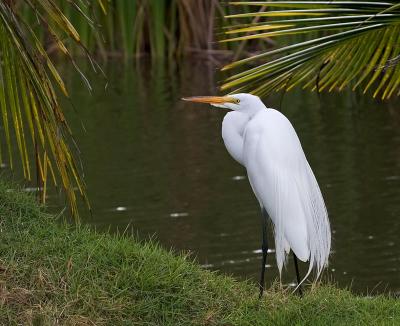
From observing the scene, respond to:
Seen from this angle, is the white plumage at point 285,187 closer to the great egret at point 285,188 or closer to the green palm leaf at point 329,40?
the great egret at point 285,188

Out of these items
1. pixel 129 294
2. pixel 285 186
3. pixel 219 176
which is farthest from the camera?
pixel 219 176

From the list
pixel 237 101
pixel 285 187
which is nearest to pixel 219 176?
pixel 237 101

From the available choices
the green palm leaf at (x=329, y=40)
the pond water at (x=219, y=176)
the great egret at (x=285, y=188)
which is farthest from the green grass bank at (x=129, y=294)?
the green palm leaf at (x=329, y=40)

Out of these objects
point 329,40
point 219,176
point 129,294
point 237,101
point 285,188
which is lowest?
point 219,176

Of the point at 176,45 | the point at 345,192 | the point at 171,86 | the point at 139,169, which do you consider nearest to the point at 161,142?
the point at 139,169

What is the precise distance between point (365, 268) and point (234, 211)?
1.97 meters

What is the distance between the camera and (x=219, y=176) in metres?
10.4

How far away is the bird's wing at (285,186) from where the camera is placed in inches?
190

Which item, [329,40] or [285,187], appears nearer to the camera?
[329,40]

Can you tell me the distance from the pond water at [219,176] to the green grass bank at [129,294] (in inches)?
29.3

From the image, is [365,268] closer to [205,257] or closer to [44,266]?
[205,257]

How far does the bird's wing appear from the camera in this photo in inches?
190

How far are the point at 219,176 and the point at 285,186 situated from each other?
554 centimetres

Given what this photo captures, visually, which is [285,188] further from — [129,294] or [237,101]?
[129,294]
